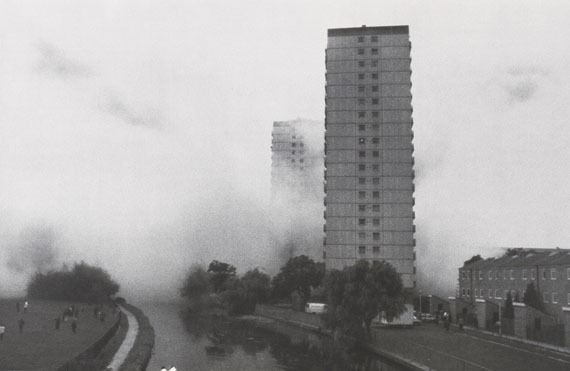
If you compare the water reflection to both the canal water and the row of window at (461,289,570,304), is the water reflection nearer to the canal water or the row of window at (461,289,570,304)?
the canal water

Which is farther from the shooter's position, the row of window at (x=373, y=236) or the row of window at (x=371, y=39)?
the row of window at (x=371, y=39)

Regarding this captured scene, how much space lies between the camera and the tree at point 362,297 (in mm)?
51156

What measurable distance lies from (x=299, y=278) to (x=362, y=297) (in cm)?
5216

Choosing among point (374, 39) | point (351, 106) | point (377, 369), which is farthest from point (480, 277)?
point (377, 369)

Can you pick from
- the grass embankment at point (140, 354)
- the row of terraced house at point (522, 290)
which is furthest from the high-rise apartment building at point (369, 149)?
the grass embankment at point (140, 354)

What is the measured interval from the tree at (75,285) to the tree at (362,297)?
73.8 m

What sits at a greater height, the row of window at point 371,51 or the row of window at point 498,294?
the row of window at point 371,51

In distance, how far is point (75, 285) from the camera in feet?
378

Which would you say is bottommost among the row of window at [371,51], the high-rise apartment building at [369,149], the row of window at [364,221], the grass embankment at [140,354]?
the grass embankment at [140,354]

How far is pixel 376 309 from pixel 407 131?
4734cm

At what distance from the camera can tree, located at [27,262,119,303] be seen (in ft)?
378

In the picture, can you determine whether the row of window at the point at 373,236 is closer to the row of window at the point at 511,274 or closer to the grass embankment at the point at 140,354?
the row of window at the point at 511,274

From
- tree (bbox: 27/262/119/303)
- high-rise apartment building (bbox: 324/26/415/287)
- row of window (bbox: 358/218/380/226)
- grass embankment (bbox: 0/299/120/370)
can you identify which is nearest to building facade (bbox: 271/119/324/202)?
tree (bbox: 27/262/119/303)

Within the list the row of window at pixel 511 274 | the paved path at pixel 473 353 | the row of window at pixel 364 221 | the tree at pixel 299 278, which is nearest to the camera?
the paved path at pixel 473 353
